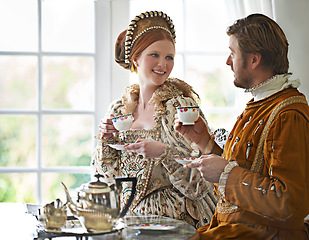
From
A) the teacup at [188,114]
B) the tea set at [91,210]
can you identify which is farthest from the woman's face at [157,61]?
the tea set at [91,210]

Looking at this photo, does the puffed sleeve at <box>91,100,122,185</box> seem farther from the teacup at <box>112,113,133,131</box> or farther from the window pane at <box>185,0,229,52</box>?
the window pane at <box>185,0,229,52</box>

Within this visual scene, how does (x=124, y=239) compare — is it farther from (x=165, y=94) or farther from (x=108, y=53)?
(x=108, y=53)

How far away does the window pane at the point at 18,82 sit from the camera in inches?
112

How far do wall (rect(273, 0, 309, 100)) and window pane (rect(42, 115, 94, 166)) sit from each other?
133cm

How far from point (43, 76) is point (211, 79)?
1.15m

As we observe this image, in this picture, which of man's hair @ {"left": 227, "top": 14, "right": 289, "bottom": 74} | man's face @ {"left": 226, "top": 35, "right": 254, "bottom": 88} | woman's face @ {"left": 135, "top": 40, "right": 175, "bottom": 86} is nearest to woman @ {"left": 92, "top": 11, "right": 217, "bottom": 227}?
woman's face @ {"left": 135, "top": 40, "right": 175, "bottom": 86}

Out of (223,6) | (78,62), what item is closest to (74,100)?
(78,62)

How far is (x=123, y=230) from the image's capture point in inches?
57.8

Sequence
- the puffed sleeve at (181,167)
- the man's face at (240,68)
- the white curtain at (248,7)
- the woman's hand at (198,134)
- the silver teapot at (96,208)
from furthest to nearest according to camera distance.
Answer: the white curtain at (248,7) → the puffed sleeve at (181,167) → the woman's hand at (198,134) → the man's face at (240,68) → the silver teapot at (96,208)

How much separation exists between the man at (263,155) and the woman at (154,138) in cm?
40

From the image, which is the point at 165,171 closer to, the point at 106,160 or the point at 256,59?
the point at 106,160

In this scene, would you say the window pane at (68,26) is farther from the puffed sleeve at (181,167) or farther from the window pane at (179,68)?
the puffed sleeve at (181,167)

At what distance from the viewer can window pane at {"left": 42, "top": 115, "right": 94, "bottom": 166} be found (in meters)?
2.88

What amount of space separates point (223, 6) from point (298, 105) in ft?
5.41
